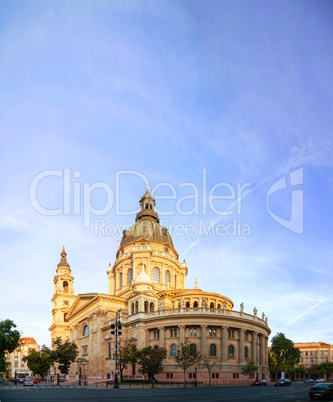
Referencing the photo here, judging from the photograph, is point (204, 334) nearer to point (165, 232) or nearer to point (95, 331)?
point (95, 331)

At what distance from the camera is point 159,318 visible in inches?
2469

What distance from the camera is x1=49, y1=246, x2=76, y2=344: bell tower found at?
11069 cm

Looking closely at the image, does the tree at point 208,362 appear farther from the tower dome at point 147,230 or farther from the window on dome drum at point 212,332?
the tower dome at point 147,230

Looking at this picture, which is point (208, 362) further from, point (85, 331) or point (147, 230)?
point (147, 230)

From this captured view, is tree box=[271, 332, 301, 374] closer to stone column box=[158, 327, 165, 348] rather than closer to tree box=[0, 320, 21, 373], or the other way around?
stone column box=[158, 327, 165, 348]

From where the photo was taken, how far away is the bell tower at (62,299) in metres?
111

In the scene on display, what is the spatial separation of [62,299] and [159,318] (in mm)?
58811

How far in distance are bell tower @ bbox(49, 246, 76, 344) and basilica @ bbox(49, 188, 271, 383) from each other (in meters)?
16.6

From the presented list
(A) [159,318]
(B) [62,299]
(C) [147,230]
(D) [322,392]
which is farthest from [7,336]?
(D) [322,392]

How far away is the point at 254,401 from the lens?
24797 millimetres

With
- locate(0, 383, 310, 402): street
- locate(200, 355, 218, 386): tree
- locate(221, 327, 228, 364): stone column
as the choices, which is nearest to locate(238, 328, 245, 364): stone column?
locate(221, 327, 228, 364): stone column

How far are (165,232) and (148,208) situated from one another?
37.3 ft

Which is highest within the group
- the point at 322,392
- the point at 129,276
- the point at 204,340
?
the point at 129,276

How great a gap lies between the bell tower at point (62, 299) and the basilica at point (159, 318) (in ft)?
54.4
